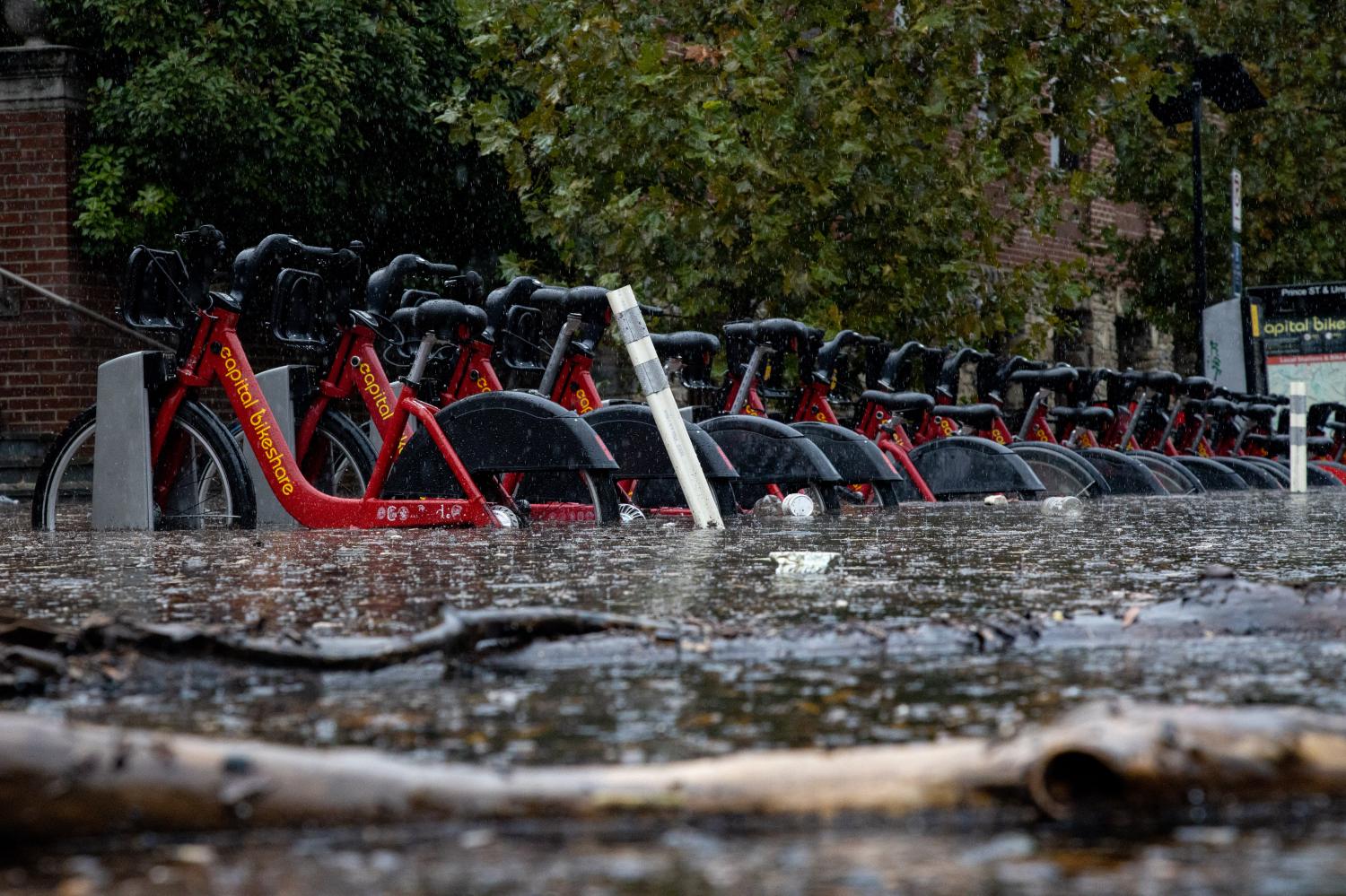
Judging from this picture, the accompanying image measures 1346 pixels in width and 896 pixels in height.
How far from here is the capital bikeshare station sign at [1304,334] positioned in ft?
83.4

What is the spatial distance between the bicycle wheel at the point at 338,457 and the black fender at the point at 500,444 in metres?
0.55

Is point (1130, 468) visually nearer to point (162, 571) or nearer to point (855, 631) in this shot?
point (162, 571)

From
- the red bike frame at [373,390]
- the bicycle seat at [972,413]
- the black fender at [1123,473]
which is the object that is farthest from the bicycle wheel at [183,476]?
the black fender at [1123,473]

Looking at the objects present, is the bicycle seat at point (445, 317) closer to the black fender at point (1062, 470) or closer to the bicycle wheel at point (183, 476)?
the bicycle wheel at point (183, 476)

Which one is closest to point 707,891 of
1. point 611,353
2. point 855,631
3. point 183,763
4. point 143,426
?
point 183,763

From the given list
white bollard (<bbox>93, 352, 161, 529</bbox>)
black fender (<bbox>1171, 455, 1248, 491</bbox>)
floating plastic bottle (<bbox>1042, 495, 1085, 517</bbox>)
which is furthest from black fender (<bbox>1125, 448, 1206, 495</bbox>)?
white bollard (<bbox>93, 352, 161, 529</bbox>)

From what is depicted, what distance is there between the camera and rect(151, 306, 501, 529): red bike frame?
807cm

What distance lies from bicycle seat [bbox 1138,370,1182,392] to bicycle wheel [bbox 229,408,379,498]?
10220mm

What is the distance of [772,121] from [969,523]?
300 inches

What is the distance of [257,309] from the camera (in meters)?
8.80

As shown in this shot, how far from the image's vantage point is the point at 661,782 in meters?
1.88

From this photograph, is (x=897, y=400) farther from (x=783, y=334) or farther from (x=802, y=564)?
(x=802, y=564)

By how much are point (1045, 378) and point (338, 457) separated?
299 inches

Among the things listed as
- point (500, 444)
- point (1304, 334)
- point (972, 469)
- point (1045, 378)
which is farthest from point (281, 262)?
point (1304, 334)
